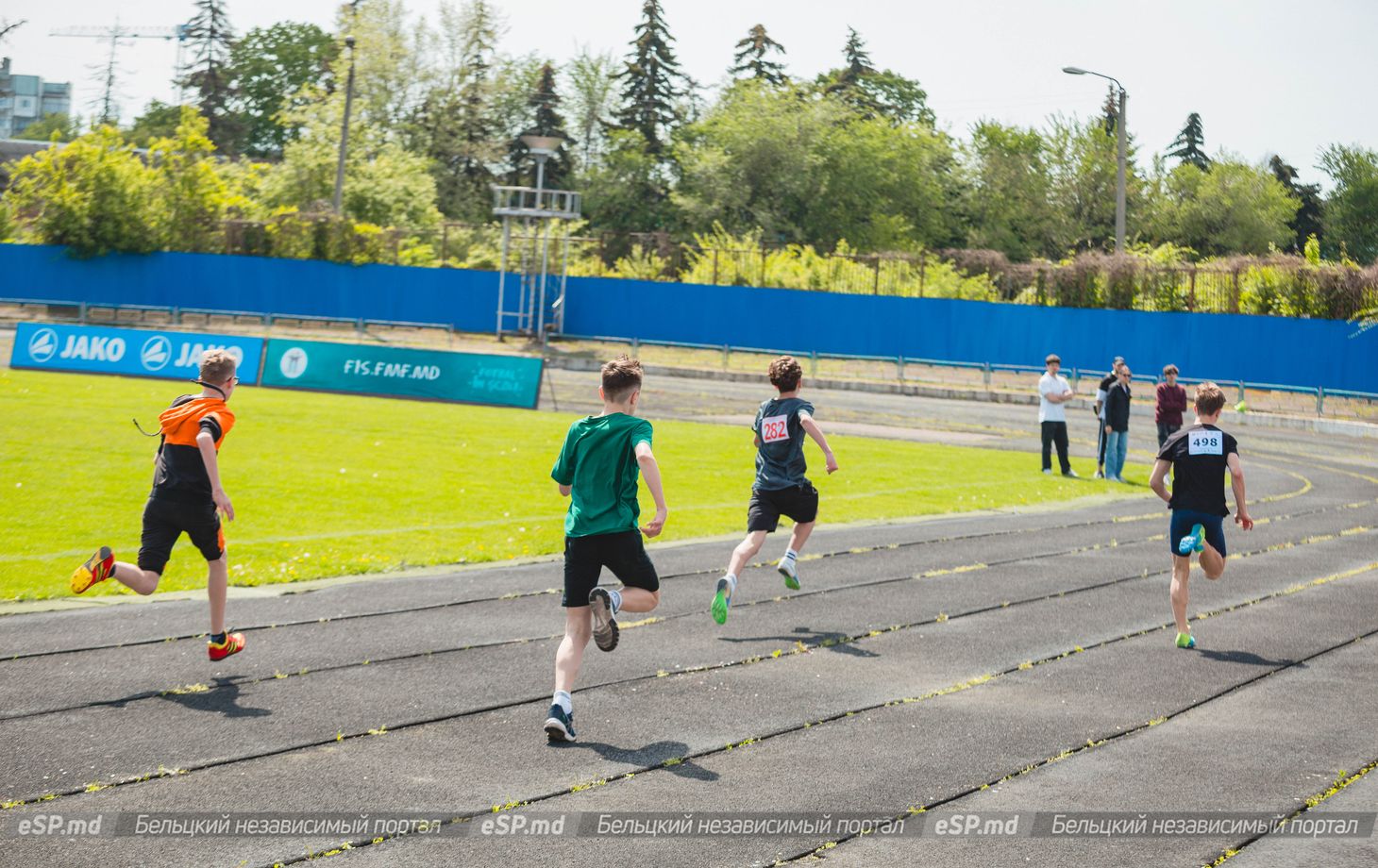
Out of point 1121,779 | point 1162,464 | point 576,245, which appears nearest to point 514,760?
point 1121,779

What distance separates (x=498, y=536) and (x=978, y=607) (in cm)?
508

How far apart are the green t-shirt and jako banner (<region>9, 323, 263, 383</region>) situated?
25.0m

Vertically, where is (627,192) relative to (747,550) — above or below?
above

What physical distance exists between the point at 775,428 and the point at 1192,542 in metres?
3.00

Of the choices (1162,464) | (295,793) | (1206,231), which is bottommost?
(295,793)

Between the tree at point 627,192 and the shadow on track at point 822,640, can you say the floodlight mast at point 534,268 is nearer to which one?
the tree at point 627,192

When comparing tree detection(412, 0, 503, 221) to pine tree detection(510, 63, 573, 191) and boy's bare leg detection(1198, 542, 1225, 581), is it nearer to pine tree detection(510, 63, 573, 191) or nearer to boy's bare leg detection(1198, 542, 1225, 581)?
pine tree detection(510, 63, 573, 191)

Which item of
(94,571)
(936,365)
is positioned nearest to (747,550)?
(94,571)

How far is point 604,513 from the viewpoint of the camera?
686 centimetres

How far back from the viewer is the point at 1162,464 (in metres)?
9.35

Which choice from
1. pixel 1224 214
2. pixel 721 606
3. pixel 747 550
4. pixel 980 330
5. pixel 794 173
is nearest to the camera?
pixel 721 606

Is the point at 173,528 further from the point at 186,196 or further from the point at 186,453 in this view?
the point at 186,196

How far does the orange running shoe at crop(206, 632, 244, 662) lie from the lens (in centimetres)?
777

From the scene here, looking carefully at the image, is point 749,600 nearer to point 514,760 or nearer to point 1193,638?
point 1193,638
